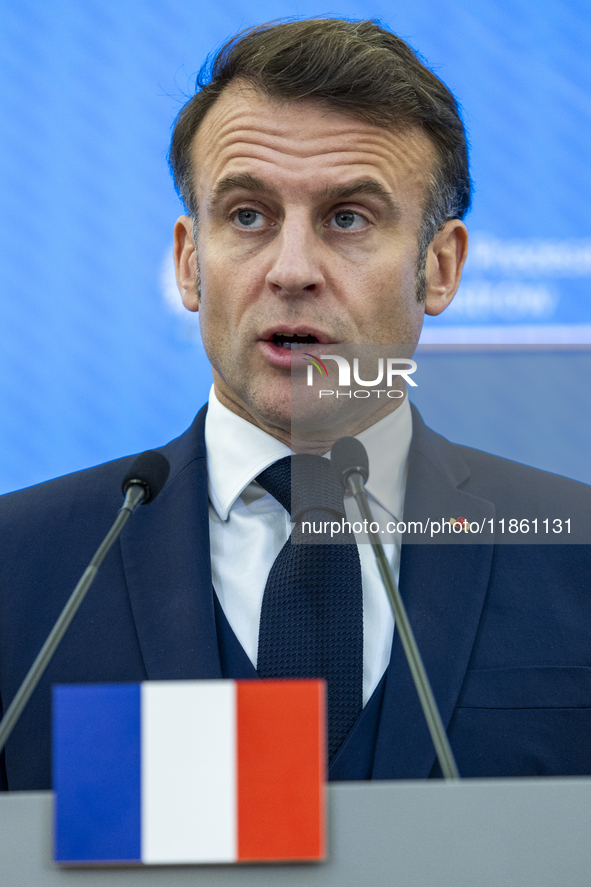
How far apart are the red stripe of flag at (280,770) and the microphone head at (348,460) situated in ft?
1.28

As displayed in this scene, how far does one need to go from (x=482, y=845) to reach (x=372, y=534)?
349 mm

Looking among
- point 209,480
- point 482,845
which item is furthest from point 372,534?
point 209,480

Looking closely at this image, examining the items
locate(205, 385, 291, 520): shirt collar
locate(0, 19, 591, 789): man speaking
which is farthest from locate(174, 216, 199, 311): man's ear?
locate(205, 385, 291, 520): shirt collar

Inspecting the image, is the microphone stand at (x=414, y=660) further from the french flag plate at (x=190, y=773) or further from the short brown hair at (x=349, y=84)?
the short brown hair at (x=349, y=84)

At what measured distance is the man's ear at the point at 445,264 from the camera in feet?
5.31

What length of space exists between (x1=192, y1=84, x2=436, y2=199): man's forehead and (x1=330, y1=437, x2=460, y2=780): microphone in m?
0.59

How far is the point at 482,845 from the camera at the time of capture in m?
0.64

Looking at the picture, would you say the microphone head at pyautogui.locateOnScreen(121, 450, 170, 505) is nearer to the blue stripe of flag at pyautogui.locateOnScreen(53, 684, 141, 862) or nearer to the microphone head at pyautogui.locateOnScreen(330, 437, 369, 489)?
the microphone head at pyautogui.locateOnScreen(330, 437, 369, 489)

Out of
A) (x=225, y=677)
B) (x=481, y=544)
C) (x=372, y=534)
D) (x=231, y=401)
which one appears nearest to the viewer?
(x=372, y=534)

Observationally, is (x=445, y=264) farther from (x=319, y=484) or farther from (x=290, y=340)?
(x=319, y=484)

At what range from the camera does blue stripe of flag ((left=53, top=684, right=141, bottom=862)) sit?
2.00 feet

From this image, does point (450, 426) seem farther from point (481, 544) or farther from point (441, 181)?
point (441, 181)

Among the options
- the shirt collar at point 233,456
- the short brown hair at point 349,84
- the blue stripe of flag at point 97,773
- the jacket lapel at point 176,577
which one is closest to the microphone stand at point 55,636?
the blue stripe of flag at point 97,773

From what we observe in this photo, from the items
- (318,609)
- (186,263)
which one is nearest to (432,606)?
(318,609)
